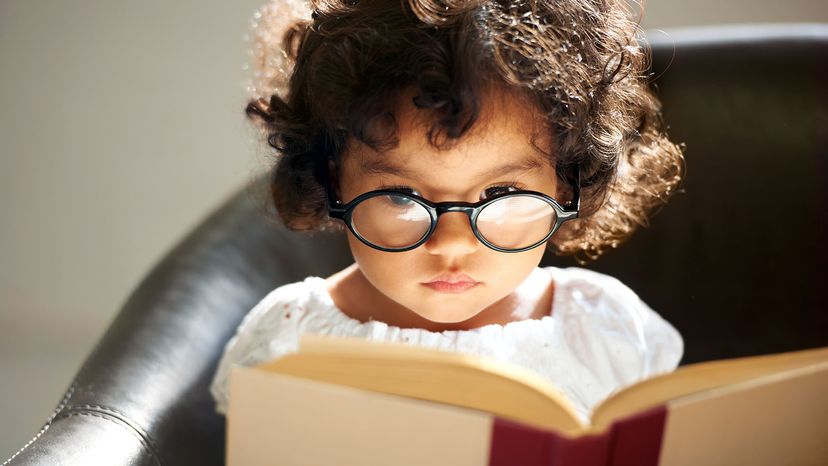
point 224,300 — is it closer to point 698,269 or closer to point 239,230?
point 239,230

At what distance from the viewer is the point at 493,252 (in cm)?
101

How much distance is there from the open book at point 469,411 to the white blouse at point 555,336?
0.39 metres

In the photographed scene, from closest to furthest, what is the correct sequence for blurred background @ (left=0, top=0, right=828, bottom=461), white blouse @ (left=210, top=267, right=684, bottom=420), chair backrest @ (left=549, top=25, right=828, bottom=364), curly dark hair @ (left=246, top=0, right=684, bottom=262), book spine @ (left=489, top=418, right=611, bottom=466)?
book spine @ (left=489, top=418, right=611, bottom=466) → curly dark hair @ (left=246, top=0, right=684, bottom=262) → white blouse @ (left=210, top=267, right=684, bottom=420) → chair backrest @ (left=549, top=25, right=828, bottom=364) → blurred background @ (left=0, top=0, right=828, bottom=461)

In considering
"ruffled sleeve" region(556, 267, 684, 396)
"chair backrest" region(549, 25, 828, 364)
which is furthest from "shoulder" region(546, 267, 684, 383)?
"chair backrest" region(549, 25, 828, 364)

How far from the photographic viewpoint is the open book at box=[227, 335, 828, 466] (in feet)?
2.22

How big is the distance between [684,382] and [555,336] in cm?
48

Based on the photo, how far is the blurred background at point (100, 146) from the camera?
1947mm

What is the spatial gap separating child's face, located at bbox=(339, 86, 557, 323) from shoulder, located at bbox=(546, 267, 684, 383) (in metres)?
0.18

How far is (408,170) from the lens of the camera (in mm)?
946

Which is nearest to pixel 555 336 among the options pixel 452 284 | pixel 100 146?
pixel 452 284

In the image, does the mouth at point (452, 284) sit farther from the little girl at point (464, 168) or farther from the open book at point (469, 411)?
the open book at point (469, 411)

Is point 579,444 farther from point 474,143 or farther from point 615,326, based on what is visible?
point 615,326

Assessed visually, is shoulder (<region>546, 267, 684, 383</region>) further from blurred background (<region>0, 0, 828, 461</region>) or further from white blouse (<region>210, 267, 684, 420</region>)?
blurred background (<region>0, 0, 828, 461</region>)

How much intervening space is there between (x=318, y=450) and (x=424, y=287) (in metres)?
0.32
